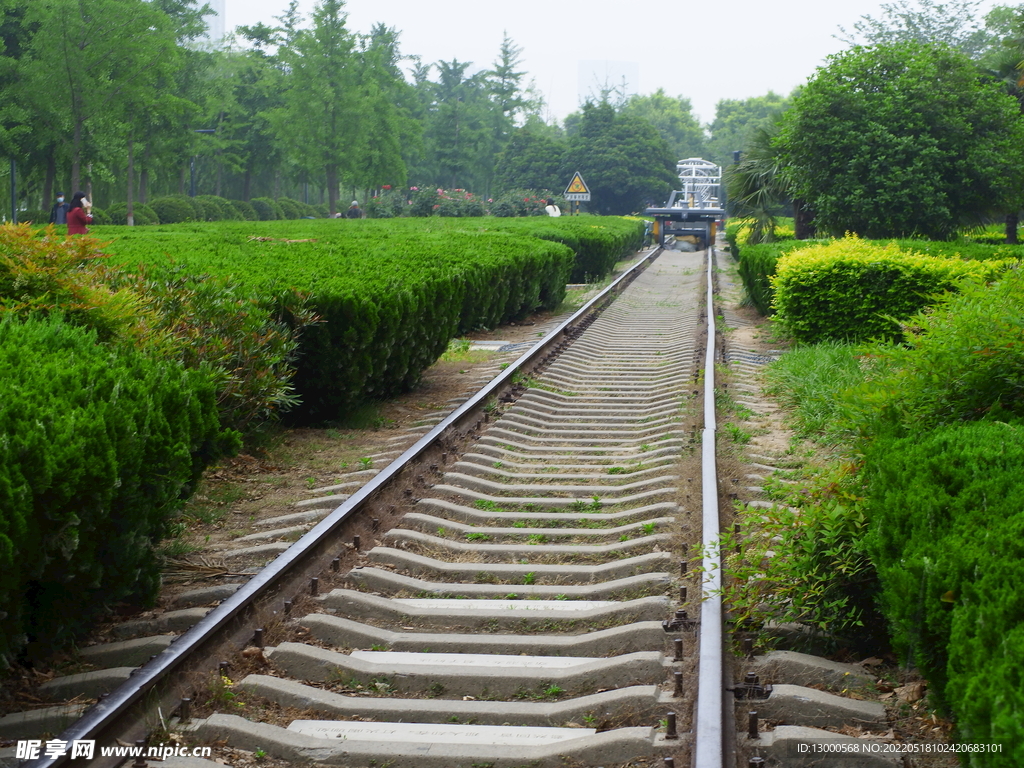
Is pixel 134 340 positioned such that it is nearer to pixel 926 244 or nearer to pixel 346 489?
pixel 346 489

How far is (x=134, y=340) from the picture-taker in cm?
586

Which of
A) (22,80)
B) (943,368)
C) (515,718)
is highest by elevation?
(22,80)

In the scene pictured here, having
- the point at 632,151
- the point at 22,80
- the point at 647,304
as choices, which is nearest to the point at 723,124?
the point at 632,151

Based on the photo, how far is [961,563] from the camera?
116 inches

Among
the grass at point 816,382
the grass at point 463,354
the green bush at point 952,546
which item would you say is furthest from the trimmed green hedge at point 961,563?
the grass at point 463,354

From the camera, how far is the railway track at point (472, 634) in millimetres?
3539

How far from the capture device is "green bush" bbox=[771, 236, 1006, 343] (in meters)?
12.1

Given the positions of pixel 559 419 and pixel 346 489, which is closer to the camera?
pixel 346 489

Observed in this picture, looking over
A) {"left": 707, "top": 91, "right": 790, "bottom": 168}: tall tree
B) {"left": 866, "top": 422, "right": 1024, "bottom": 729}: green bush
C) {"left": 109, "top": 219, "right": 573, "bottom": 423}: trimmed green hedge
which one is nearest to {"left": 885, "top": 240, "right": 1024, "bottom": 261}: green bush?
{"left": 109, "top": 219, "right": 573, "bottom": 423}: trimmed green hedge

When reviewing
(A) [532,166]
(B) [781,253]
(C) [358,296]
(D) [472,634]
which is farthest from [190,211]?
(D) [472,634]

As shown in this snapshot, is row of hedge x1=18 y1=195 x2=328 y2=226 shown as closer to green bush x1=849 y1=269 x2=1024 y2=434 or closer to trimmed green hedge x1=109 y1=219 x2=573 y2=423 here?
trimmed green hedge x1=109 y1=219 x2=573 y2=423

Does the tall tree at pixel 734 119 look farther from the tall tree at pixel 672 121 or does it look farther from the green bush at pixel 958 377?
the green bush at pixel 958 377

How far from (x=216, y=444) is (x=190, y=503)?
1.01 meters

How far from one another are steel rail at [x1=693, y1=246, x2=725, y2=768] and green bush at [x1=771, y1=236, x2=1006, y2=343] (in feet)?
20.6
